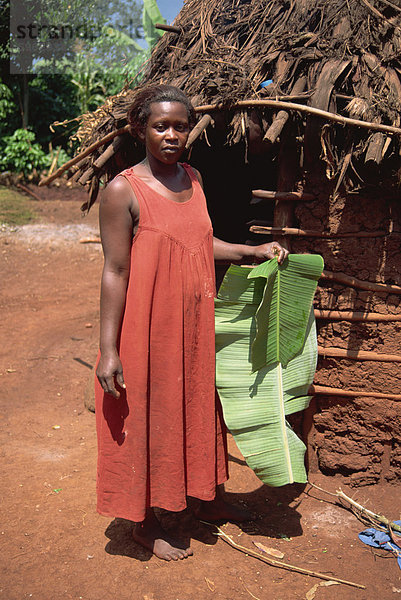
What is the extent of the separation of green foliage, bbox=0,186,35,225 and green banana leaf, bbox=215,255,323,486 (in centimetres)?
1010

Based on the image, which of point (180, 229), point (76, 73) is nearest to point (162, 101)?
point (180, 229)

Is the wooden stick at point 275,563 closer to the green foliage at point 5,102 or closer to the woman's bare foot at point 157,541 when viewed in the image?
the woman's bare foot at point 157,541

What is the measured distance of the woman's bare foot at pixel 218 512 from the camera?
314cm

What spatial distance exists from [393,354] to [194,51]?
2580 millimetres

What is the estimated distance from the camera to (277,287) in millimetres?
2906

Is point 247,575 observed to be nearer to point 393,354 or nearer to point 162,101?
point 393,354

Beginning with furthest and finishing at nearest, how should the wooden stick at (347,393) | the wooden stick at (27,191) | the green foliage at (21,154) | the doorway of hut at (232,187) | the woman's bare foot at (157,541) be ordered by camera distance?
the green foliage at (21,154) → the wooden stick at (27,191) → the doorway of hut at (232,187) → the wooden stick at (347,393) → the woman's bare foot at (157,541)

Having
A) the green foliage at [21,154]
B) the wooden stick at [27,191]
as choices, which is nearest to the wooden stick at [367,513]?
the wooden stick at [27,191]

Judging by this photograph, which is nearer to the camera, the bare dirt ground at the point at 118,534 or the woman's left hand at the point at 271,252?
the bare dirt ground at the point at 118,534

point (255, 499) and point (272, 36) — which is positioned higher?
point (272, 36)

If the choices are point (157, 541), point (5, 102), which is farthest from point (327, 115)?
point (5, 102)

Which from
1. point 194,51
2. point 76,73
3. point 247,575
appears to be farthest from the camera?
point 76,73

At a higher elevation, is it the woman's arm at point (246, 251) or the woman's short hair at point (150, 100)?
the woman's short hair at point (150, 100)

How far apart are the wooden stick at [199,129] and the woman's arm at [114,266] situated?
2.64 feet
